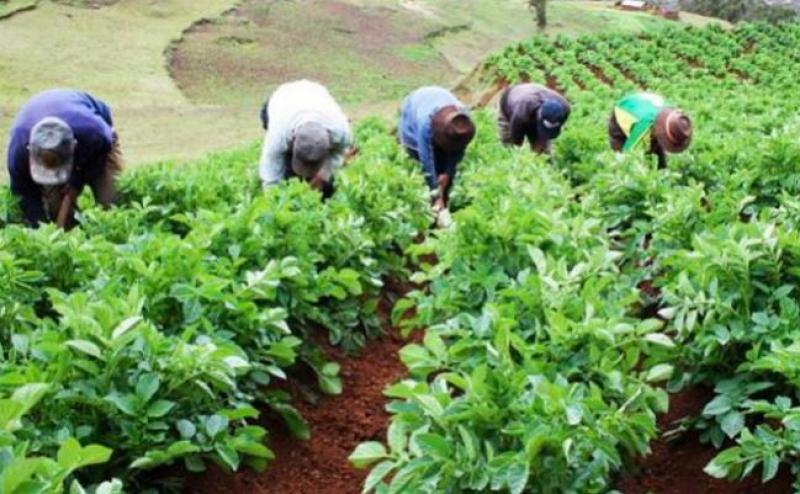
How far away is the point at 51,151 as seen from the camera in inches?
205

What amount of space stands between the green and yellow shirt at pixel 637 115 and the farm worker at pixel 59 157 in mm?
3418

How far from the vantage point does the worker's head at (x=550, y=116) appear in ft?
25.7

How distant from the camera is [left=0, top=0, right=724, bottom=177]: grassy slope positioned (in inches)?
755

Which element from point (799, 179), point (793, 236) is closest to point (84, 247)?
point (793, 236)

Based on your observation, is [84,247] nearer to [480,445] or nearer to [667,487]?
[480,445]

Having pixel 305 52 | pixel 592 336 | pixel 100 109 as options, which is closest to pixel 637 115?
pixel 100 109

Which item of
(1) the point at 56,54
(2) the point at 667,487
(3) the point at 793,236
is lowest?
(1) the point at 56,54

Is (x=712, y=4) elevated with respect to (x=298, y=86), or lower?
lower

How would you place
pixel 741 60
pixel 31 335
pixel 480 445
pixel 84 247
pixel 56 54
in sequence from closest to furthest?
pixel 480 445 → pixel 31 335 → pixel 84 247 → pixel 741 60 → pixel 56 54

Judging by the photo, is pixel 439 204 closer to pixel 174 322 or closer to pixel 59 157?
pixel 59 157

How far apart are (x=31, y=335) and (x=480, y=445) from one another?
1493mm

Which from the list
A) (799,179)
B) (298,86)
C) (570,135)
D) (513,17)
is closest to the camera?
(799,179)

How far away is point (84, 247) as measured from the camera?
160 inches

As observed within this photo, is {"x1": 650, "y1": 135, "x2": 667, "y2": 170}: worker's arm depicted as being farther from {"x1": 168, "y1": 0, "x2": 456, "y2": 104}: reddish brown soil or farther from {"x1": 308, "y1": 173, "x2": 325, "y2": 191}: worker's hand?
{"x1": 168, "y1": 0, "x2": 456, "y2": 104}: reddish brown soil
